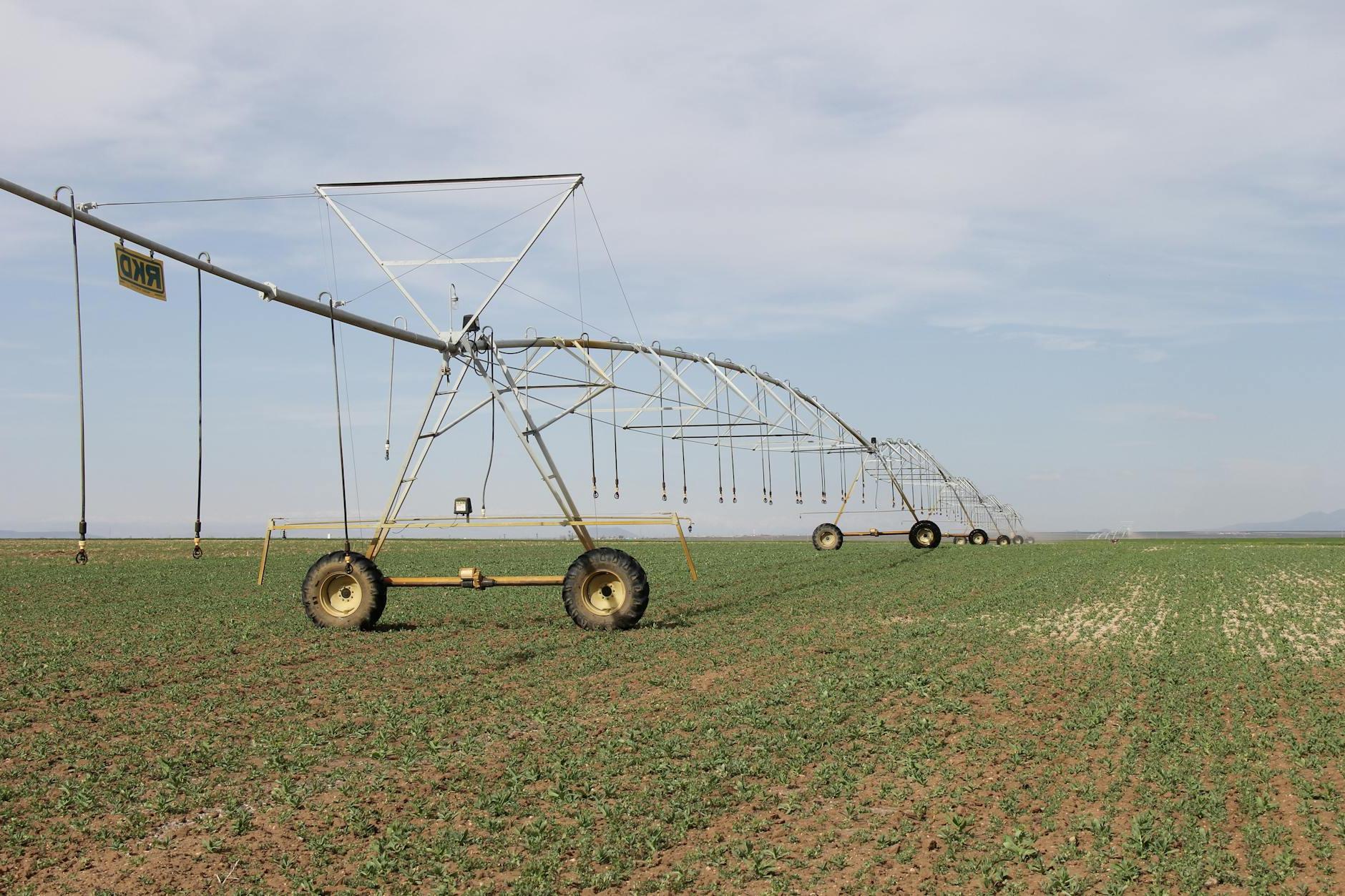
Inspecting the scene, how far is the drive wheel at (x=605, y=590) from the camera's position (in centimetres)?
1900

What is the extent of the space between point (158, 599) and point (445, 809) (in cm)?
2180

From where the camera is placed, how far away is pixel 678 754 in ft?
34.4

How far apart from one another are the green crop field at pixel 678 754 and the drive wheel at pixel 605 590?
48 cm

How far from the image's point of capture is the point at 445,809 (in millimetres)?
8820

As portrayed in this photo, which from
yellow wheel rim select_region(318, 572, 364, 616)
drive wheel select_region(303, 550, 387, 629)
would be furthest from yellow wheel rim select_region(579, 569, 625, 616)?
yellow wheel rim select_region(318, 572, 364, 616)

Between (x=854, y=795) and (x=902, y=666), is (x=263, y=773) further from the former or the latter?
(x=902, y=666)

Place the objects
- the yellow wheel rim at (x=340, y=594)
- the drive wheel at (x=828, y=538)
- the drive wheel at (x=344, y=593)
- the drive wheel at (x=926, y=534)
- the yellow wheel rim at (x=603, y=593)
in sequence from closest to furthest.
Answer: the yellow wheel rim at (x=603, y=593), the drive wheel at (x=344, y=593), the yellow wheel rim at (x=340, y=594), the drive wheel at (x=828, y=538), the drive wheel at (x=926, y=534)

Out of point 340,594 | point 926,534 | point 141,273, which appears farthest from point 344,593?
point 926,534

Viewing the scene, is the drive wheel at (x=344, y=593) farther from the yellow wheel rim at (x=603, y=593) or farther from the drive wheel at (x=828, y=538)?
the drive wheel at (x=828, y=538)

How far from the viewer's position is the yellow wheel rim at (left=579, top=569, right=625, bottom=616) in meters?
19.2

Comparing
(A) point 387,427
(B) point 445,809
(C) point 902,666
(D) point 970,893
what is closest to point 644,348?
(A) point 387,427

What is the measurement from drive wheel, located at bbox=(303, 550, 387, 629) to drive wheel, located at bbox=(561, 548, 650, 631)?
134 inches

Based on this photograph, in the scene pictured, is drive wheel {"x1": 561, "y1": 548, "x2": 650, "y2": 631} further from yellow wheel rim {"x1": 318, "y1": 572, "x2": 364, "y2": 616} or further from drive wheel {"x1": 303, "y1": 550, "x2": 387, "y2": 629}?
yellow wheel rim {"x1": 318, "y1": 572, "x2": 364, "y2": 616}

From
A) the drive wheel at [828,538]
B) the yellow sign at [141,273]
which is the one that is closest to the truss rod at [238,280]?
the yellow sign at [141,273]
